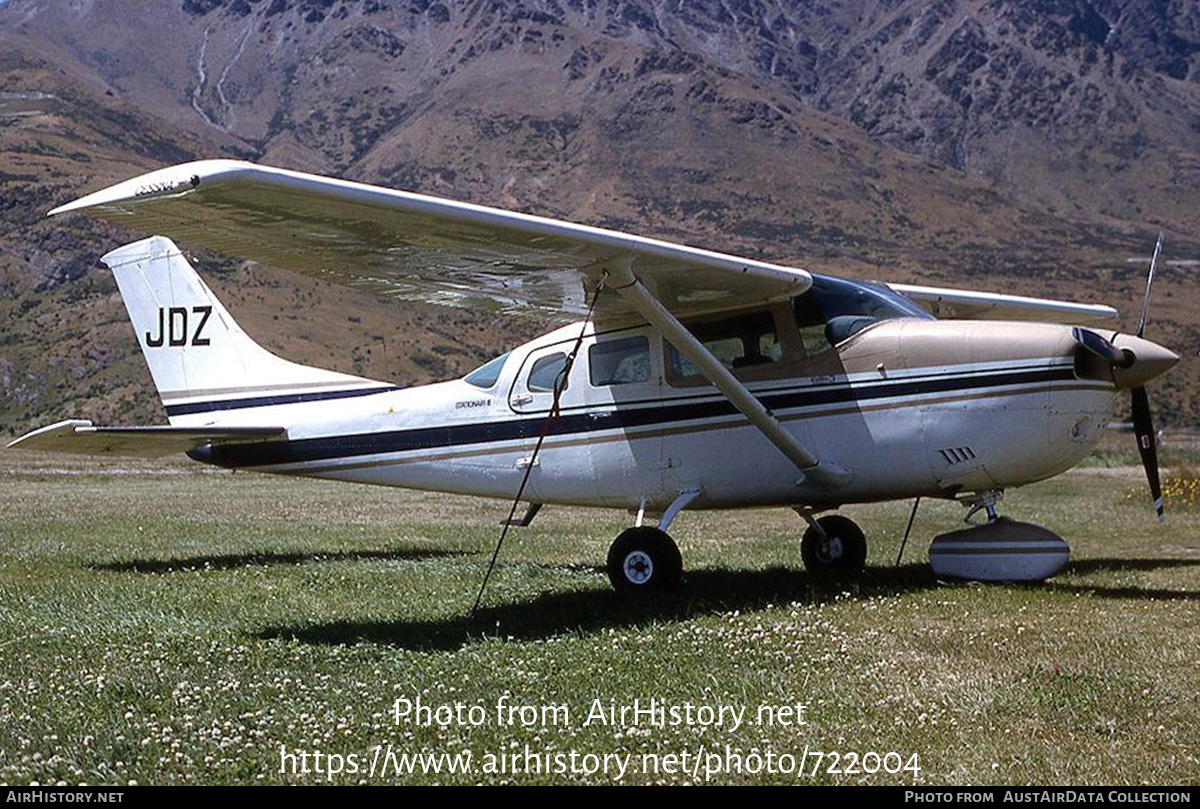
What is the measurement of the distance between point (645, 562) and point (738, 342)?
201cm

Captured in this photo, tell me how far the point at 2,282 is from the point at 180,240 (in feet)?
339

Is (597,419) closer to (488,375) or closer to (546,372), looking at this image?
(546,372)

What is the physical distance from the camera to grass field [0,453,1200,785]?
209 inches

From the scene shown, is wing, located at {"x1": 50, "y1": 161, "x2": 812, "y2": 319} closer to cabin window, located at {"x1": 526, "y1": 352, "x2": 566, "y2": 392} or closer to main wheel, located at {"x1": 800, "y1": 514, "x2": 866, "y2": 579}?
cabin window, located at {"x1": 526, "y1": 352, "x2": 566, "y2": 392}

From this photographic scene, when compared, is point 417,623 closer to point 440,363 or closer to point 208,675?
point 208,675

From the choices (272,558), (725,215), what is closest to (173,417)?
(272,558)

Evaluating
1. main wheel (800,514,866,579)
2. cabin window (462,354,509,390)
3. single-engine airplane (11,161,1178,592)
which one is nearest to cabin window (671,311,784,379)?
single-engine airplane (11,161,1178,592)

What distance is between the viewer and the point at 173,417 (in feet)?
44.5

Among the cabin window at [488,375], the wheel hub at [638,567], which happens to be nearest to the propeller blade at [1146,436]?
the wheel hub at [638,567]

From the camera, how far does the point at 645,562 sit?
9.82 meters

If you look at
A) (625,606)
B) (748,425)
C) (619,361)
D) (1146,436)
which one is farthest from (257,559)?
(1146,436)

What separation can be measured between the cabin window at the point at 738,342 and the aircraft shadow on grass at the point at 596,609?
6.10ft

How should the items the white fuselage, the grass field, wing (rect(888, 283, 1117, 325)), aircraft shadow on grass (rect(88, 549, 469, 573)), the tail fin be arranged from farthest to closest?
the tail fin < wing (rect(888, 283, 1117, 325)) < aircraft shadow on grass (rect(88, 549, 469, 573)) < the white fuselage < the grass field

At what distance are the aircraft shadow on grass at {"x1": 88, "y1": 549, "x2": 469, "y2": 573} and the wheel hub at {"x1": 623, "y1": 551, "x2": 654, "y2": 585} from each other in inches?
144
